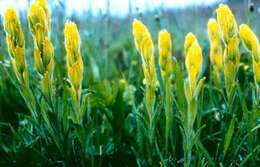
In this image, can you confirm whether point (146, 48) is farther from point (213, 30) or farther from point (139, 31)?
point (213, 30)

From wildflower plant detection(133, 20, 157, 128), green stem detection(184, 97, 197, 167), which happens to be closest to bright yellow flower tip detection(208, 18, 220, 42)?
wildflower plant detection(133, 20, 157, 128)

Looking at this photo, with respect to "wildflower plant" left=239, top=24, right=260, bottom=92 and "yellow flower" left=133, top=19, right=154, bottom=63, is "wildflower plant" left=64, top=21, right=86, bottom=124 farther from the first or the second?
"wildflower plant" left=239, top=24, right=260, bottom=92

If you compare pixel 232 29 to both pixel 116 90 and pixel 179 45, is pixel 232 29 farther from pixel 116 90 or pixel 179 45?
pixel 179 45

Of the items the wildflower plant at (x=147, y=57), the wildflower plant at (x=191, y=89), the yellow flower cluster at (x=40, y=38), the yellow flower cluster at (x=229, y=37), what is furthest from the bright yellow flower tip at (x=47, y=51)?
the yellow flower cluster at (x=229, y=37)

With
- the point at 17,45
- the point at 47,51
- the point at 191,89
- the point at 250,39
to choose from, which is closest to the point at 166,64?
the point at 191,89

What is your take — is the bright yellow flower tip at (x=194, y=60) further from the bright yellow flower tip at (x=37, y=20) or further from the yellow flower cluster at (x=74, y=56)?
the bright yellow flower tip at (x=37, y=20)

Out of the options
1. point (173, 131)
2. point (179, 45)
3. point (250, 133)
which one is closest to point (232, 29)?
point (250, 133)
